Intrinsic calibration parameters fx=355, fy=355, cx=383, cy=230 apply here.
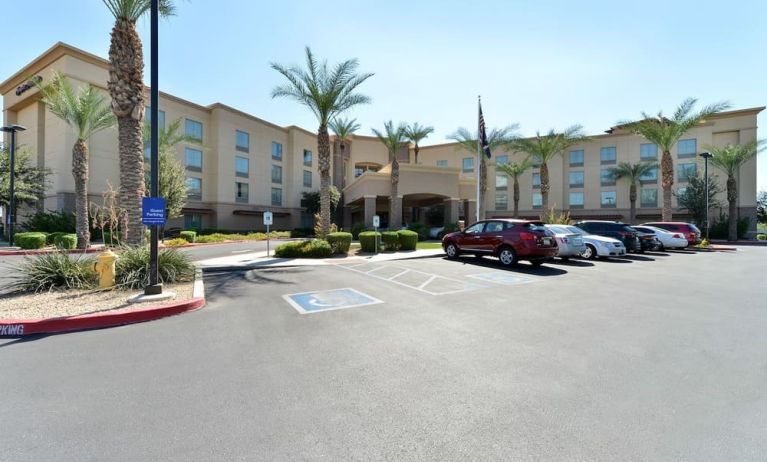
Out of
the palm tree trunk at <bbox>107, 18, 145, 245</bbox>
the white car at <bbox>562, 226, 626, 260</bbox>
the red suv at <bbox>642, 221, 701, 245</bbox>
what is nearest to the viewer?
the palm tree trunk at <bbox>107, 18, 145, 245</bbox>

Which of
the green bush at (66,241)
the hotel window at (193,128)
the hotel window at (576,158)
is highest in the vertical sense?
the hotel window at (193,128)

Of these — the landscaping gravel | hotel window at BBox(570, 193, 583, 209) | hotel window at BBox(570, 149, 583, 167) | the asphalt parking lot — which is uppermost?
hotel window at BBox(570, 149, 583, 167)

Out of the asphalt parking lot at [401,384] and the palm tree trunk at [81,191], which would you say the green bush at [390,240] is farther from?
the palm tree trunk at [81,191]

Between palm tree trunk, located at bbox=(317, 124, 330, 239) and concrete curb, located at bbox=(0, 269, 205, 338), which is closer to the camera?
concrete curb, located at bbox=(0, 269, 205, 338)

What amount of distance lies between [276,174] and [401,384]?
41.9 m

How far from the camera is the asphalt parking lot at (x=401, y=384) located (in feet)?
8.82

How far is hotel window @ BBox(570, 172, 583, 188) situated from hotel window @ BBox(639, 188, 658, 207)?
6.38 meters

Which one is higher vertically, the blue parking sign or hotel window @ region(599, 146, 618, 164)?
hotel window @ region(599, 146, 618, 164)

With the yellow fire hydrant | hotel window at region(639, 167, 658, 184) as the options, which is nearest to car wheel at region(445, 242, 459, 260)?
the yellow fire hydrant

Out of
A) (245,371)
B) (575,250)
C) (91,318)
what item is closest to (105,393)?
(245,371)

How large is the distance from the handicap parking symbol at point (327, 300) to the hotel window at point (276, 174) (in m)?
36.5

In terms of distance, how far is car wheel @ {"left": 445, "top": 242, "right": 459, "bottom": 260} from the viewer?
604 inches

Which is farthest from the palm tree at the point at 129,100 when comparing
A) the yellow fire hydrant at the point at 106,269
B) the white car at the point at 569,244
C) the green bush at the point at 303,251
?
the white car at the point at 569,244

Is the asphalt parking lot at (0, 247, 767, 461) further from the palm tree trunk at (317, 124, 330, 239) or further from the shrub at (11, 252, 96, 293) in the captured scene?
the palm tree trunk at (317, 124, 330, 239)
